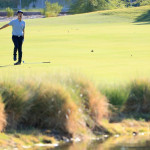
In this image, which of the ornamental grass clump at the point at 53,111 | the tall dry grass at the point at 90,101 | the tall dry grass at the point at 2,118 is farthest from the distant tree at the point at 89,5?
the tall dry grass at the point at 2,118

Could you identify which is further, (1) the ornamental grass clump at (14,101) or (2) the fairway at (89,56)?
(2) the fairway at (89,56)

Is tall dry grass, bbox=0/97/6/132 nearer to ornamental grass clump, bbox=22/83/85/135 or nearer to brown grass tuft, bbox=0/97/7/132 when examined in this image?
brown grass tuft, bbox=0/97/7/132

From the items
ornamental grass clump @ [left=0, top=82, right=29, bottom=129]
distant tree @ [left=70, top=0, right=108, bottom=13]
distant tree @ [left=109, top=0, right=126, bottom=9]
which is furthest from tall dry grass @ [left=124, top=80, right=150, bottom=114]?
distant tree @ [left=109, top=0, right=126, bottom=9]

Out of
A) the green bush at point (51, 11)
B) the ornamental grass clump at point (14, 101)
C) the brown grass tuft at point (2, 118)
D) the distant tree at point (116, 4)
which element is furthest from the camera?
the distant tree at point (116, 4)

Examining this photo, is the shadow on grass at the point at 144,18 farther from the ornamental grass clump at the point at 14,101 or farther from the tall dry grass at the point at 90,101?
the ornamental grass clump at the point at 14,101

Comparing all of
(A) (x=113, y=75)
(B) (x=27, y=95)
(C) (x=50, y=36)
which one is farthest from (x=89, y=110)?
(C) (x=50, y=36)

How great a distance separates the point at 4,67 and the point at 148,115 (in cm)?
832

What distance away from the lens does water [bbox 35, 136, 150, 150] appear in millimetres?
11625

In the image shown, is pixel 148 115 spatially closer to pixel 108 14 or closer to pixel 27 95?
pixel 27 95

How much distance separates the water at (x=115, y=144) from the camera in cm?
1162

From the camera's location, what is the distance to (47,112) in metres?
12.5

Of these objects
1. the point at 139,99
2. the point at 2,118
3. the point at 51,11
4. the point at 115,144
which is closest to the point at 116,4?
the point at 51,11

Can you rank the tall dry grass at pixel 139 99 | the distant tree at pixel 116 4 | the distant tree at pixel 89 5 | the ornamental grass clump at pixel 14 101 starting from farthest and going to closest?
the distant tree at pixel 116 4 → the distant tree at pixel 89 5 → the tall dry grass at pixel 139 99 → the ornamental grass clump at pixel 14 101

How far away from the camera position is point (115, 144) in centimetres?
1198
